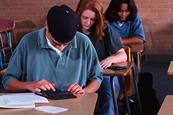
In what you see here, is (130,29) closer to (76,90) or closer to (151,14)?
(151,14)

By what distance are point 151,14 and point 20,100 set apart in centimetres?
536

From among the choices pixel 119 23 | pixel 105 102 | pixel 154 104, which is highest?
pixel 119 23

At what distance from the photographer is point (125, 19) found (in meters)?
5.18

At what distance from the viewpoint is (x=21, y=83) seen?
2.39 m

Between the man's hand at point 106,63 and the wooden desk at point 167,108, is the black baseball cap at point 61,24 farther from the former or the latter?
the man's hand at point 106,63

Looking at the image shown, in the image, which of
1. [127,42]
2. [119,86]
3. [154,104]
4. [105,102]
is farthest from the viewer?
[127,42]

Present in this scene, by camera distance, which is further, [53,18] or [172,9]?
[172,9]

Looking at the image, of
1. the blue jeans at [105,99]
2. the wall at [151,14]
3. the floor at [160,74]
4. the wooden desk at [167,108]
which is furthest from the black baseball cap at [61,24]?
the wall at [151,14]

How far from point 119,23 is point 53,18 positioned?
301cm

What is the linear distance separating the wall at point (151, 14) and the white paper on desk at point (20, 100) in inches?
206

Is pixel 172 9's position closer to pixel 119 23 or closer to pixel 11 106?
pixel 119 23

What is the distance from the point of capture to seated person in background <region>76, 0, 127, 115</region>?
3214mm

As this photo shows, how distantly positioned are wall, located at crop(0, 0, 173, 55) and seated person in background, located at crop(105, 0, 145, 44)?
203cm

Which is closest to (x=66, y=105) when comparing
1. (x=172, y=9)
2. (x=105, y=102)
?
(x=105, y=102)
